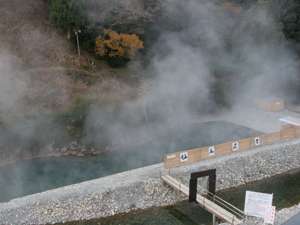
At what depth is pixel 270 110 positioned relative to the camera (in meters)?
25.2

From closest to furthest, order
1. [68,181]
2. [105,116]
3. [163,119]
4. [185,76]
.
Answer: [68,181] → [105,116] → [163,119] → [185,76]

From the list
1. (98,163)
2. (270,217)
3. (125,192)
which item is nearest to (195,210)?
(125,192)

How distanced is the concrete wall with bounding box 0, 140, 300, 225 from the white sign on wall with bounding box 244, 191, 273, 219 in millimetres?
3500

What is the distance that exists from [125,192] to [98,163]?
4951mm

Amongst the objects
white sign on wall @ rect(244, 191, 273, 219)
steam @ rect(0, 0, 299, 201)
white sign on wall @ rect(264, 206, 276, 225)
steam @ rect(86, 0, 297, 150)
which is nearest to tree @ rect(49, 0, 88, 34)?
steam @ rect(0, 0, 299, 201)

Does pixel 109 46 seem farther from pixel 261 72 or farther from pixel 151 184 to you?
pixel 151 184

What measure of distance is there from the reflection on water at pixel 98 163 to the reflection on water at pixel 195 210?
13.5ft

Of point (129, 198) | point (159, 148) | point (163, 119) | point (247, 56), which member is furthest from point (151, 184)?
point (247, 56)

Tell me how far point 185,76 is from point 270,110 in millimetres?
6257

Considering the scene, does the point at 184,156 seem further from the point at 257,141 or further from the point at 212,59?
the point at 212,59

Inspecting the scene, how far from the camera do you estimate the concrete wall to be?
Result: 42.3ft

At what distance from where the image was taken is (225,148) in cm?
1667

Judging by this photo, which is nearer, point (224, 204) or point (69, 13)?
point (224, 204)

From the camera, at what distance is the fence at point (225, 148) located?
15.5 m
